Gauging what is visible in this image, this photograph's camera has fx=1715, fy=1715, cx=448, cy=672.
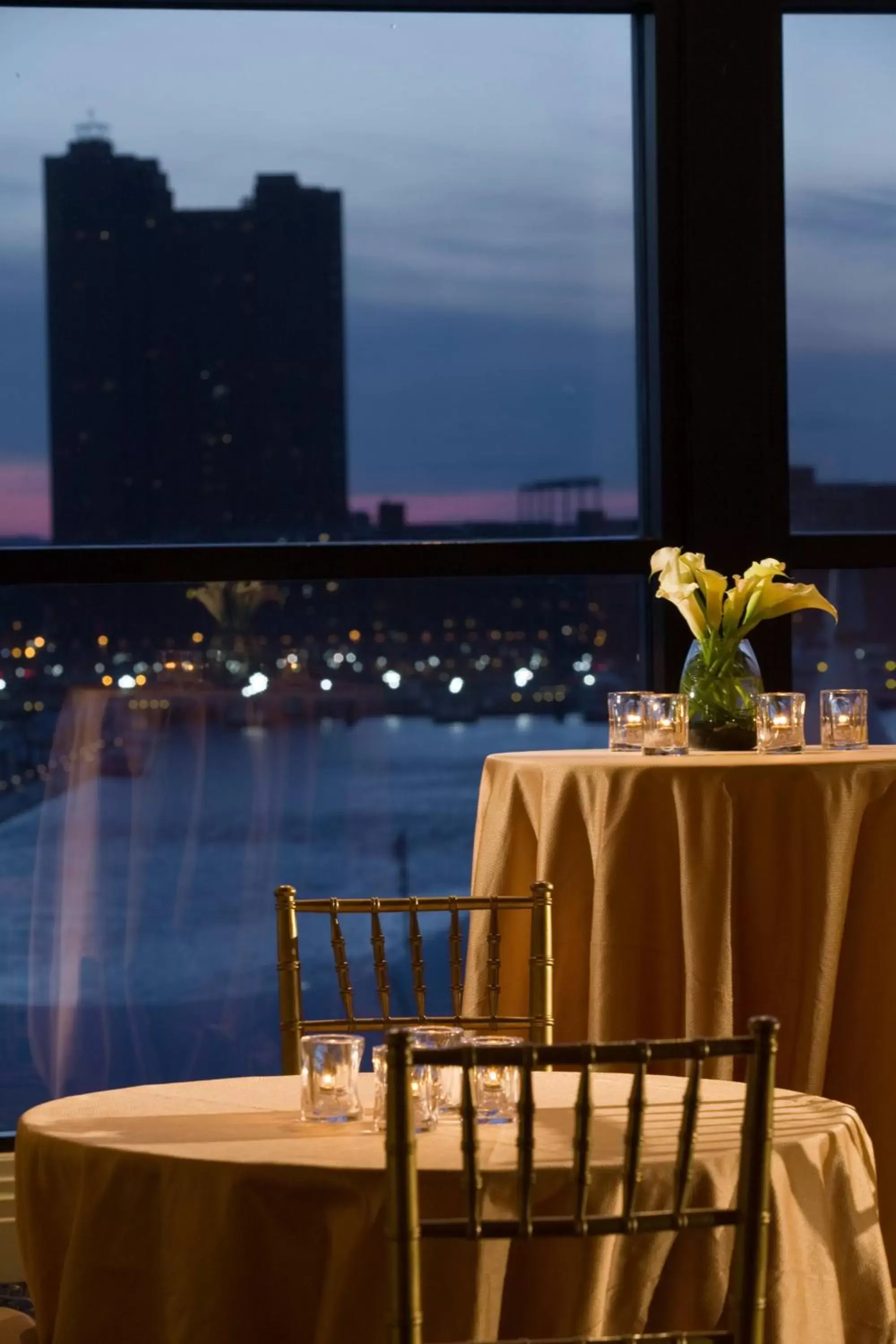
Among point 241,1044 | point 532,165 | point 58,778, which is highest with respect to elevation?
point 532,165

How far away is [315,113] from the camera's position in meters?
4.05

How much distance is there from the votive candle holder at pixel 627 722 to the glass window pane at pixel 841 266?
1022 millimetres

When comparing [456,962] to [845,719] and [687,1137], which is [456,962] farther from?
[687,1137]

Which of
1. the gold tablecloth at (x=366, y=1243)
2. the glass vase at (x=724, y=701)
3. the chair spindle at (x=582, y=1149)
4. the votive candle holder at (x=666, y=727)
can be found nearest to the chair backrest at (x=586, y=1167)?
the chair spindle at (x=582, y=1149)

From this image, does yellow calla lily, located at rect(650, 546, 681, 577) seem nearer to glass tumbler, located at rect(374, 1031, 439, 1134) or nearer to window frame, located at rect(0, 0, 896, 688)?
window frame, located at rect(0, 0, 896, 688)

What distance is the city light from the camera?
402 cm

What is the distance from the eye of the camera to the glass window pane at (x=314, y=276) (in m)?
3.97

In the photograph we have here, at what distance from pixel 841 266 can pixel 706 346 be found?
0.51m

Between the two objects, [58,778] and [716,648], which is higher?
[716,648]

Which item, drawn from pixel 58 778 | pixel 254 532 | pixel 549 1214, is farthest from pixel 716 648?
pixel 549 1214

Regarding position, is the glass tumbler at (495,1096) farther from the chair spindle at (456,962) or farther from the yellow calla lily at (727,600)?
the yellow calla lily at (727,600)

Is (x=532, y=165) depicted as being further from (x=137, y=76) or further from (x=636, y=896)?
(x=636, y=896)

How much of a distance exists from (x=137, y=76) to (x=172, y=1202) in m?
3.02

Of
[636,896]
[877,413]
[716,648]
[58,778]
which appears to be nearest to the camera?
[636,896]
